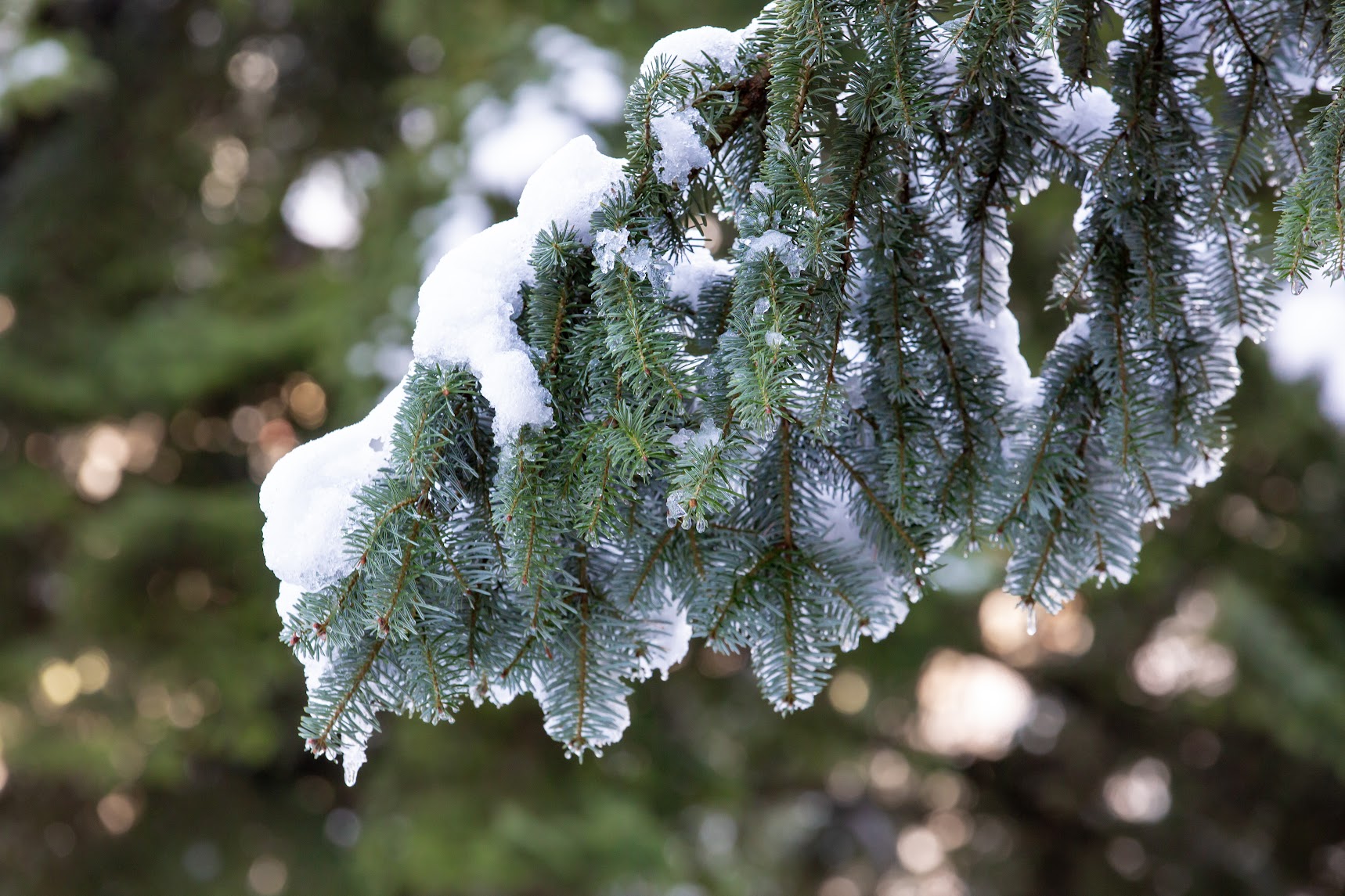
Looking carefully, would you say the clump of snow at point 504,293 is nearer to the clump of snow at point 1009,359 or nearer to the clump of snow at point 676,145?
the clump of snow at point 676,145

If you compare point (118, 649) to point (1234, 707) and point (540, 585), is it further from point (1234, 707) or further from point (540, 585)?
point (1234, 707)

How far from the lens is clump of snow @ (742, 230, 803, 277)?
1.03m

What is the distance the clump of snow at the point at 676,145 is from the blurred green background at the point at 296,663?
121 inches

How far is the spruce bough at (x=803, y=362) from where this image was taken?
3.46ft

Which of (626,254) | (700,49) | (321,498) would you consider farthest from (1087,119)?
(321,498)

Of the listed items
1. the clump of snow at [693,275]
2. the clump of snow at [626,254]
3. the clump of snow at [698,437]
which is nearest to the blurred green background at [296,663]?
the clump of snow at [693,275]

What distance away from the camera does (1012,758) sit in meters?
6.91

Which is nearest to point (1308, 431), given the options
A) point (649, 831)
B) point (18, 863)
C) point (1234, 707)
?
point (1234, 707)

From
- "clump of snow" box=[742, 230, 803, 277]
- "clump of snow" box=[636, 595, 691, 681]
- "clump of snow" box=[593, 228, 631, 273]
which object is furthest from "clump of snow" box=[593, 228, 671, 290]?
"clump of snow" box=[636, 595, 691, 681]

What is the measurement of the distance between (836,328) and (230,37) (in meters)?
7.09

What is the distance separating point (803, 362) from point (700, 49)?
0.43 meters

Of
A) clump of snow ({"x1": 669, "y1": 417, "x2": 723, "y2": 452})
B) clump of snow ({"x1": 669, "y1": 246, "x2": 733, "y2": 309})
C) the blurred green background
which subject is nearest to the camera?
clump of snow ({"x1": 669, "y1": 417, "x2": 723, "y2": 452})

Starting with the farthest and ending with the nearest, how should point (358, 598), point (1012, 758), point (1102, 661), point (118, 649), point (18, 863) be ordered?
point (1012, 758)
point (1102, 661)
point (18, 863)
point (118, 649)
point (358, 598)

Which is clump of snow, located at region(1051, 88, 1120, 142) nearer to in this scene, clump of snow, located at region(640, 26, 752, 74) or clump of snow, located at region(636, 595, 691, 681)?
clump of snow, located at region(640, 26, 752, 74)
